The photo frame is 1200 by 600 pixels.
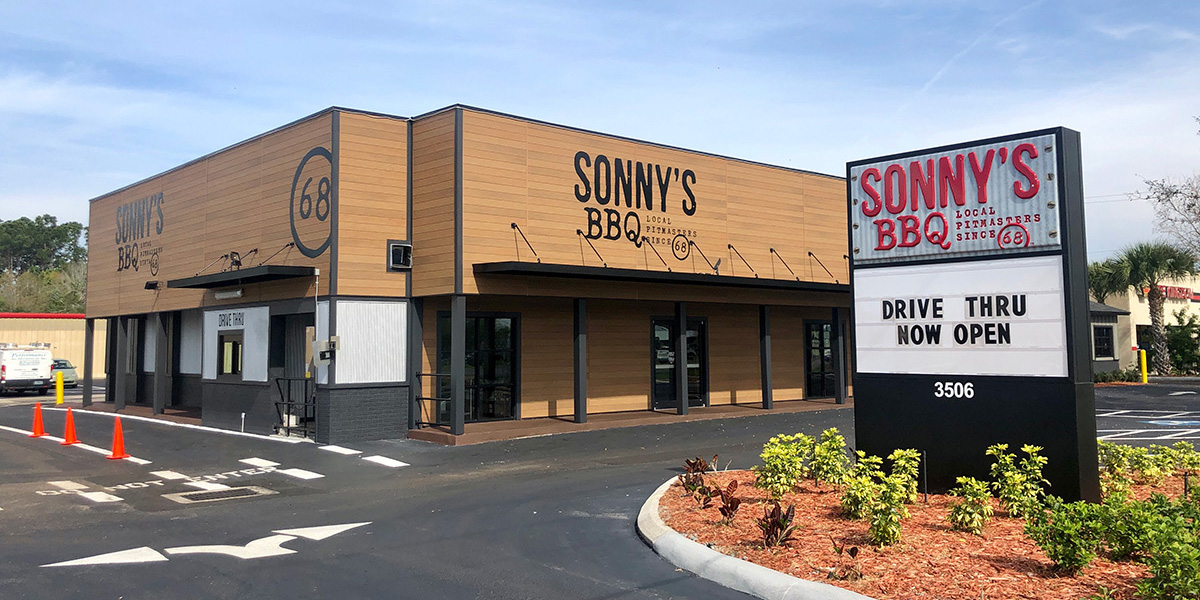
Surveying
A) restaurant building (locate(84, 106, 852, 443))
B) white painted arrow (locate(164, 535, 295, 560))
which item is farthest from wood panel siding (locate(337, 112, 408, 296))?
white painted arrow (locate(164, 535, 295, 560))

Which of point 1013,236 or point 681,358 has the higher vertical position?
point 1013,236

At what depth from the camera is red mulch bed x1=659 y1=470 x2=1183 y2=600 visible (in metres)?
6.49

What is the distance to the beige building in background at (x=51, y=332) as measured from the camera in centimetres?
4934

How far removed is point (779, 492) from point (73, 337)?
2082 inches

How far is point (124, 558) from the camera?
8.66m

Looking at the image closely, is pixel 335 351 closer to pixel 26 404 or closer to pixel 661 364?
pixel 661 364

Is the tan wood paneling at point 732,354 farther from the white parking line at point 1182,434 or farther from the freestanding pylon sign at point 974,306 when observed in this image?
the freestanding pylon sign at point 974,306

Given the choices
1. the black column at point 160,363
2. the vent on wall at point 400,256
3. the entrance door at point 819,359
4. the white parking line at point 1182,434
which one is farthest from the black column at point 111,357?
the white parking line at point 1182,434

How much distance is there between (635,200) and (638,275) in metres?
2.56

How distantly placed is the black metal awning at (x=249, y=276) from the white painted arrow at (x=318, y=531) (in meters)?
9.66

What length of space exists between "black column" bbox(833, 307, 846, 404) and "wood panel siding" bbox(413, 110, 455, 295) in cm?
1311

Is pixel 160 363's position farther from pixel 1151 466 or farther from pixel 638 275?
pixel 1151 466

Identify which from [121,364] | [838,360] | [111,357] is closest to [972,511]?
[838,360]

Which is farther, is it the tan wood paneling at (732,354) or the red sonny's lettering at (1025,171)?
the tan wood paneling at (732,354)
